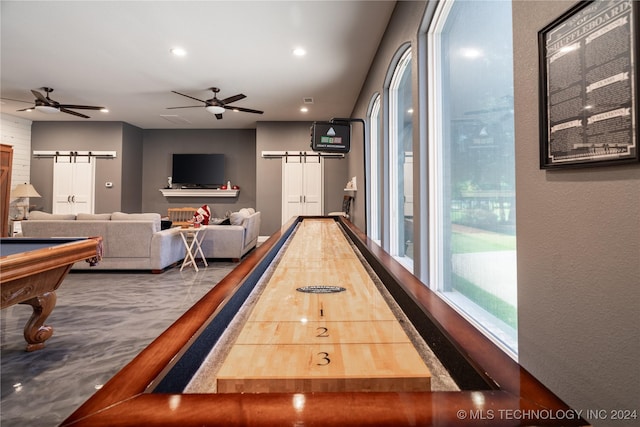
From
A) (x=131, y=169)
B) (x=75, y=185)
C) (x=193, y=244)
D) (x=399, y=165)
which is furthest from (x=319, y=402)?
(x=75, y=185)

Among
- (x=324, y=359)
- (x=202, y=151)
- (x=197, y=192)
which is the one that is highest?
(x=202, y=151)

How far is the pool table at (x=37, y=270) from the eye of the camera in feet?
6.58

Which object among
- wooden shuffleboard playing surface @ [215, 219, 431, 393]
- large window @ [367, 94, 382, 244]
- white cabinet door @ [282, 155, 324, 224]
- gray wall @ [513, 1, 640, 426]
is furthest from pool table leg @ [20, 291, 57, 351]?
white cabinet door @ [282, 155, 324, 224]

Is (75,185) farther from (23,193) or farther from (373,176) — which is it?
(373,176)

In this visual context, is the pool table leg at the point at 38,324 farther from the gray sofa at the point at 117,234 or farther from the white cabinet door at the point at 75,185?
the white cabinet door at the point at 75,185

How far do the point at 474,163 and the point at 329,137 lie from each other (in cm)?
230

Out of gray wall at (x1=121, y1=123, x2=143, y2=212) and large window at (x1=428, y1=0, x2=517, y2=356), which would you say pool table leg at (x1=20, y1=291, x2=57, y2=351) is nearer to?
large window at (x1=428, y1=0, x2=517, y2=356)

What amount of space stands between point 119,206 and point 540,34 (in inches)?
370

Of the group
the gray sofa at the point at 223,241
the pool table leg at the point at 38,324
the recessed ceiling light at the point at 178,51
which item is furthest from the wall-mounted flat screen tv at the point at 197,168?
the pool table leg at the point at 38,324

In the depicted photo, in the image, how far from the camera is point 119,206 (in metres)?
8.62

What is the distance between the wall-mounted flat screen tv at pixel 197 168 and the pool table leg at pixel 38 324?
22.7ft

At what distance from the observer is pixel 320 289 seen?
1.32m

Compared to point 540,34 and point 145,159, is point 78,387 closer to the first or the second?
point 540,34

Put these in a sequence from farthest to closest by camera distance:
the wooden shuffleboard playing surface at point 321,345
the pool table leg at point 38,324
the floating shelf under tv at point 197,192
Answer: the floating shelf under tv at point 197,192 → the pool table leg at point 38,324 → the wooden shuffleboard playing surface at point 321,345
